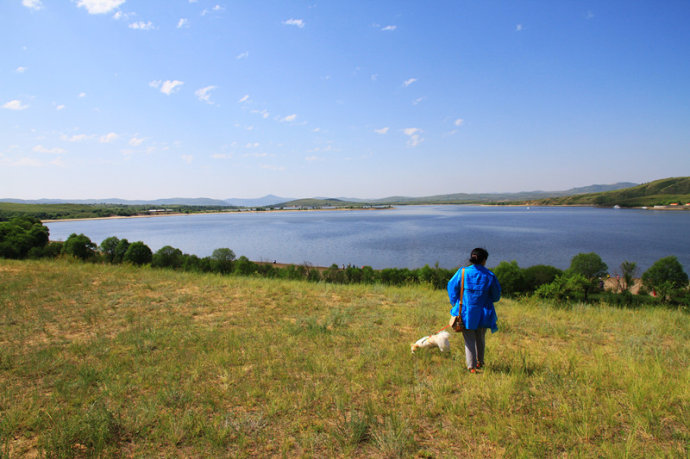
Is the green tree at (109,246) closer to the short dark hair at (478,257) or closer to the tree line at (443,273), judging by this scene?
the tree line at (443,273)

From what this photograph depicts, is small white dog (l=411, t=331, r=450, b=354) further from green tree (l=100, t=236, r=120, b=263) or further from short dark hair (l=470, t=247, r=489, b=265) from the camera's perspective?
green tree (l=100, t=236, r=120, b=263)

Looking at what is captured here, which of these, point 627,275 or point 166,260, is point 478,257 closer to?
point 627,275

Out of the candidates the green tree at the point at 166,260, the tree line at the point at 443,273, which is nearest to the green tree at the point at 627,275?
the tree line at the point at 443,273

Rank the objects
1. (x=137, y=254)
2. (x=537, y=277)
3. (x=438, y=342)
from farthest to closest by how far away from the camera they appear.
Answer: (x=137, y=254)
(x=537, y=277)
(x=438, y=342)

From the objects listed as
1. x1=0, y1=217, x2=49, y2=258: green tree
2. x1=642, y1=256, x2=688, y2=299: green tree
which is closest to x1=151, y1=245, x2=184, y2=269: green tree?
x1=0, y1=217, x2=49, y2=258: green tree

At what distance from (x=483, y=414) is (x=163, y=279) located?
43.4 feet

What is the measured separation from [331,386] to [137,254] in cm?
4234

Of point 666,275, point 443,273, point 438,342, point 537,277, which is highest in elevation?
point 438,342

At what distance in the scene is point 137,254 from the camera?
3809 cm

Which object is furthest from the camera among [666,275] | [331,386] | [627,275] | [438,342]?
[627,275]

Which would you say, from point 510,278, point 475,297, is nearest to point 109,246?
point 510,278

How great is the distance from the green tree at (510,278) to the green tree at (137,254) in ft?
132

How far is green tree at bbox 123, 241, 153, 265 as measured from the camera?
123ft

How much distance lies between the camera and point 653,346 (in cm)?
604
